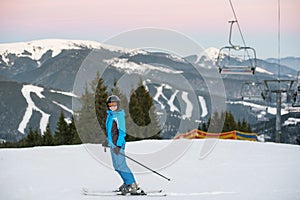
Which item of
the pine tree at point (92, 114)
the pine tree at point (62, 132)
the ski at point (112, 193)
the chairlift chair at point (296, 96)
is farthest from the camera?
the pine tree at point (62, 132)

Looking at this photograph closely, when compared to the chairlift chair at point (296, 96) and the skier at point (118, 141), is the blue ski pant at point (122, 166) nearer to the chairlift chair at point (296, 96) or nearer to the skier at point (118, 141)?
the skier at point (118, 141)

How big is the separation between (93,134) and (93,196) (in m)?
22.7

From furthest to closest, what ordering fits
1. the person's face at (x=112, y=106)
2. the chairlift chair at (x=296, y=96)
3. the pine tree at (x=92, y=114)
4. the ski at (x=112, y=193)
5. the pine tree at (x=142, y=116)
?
the pine tree at (x=142, y=116), the pine tree at (x=92, y=114), the chairlift chair at (x=296, y=96), the person's face at (x=112, y=106), the ski at (x=112, y=193)

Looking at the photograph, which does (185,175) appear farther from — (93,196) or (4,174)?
(4,174)

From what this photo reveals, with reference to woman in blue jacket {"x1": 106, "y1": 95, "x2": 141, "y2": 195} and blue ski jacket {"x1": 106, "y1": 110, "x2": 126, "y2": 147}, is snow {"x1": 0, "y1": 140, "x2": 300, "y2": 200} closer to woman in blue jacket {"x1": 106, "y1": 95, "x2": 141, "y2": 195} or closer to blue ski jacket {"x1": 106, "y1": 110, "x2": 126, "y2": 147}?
woman in blue jacket {"x1": 106, "y1": 95, "x2": 141, "y2": 195}

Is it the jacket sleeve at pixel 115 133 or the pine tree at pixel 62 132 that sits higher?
the jacket sleeve at pixel 115 133

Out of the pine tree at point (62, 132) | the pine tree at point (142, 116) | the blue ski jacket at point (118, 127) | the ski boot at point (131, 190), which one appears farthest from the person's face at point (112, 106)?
the pine tree at point (62, 132)

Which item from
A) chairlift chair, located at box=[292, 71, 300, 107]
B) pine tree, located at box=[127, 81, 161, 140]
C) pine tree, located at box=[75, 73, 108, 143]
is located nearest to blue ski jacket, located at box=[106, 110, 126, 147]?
chairlift chair, located at box=[292, 71, 300, 107]

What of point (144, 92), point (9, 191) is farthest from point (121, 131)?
point (144, 92)

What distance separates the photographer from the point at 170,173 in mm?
7977

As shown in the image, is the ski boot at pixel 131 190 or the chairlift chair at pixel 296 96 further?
the chairlift chair at pixel 296 96

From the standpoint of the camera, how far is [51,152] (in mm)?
10078

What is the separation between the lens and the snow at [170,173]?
20.6 ft

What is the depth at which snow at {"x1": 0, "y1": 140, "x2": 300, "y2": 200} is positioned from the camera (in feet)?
20.6
